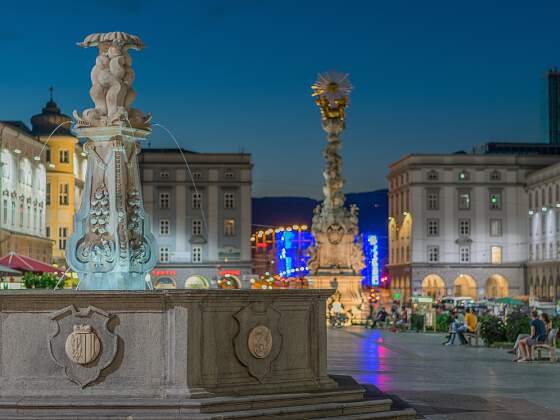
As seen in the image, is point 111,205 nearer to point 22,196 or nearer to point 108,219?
point 108,219

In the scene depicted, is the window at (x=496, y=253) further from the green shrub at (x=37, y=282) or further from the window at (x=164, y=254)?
the green shrub at (x=37, y=282)

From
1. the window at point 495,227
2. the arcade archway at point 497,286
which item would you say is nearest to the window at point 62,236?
the arcade archway at point 497,286

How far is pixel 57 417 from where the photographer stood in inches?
543

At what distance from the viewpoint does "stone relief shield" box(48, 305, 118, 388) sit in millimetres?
14391

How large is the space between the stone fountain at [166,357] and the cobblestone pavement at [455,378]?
6.02 feet

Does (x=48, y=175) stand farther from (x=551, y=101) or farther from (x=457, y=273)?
(x=551, y=101)

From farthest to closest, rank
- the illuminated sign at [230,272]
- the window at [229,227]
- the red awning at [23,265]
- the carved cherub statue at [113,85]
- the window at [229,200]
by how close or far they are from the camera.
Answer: the window at [229,200] < the window at [229,227] < the illuminated sign at [230,272] < the red awning at [23,265] < the carved cherub statue at [113,85]

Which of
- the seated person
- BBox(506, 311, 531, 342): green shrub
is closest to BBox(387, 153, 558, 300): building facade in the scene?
BBox(506, 311, 531, 342): green shrub

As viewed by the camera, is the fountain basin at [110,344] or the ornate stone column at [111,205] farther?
the ornate stone column at [111,205]

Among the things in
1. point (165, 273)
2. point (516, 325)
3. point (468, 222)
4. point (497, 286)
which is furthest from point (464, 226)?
point (516, 325)

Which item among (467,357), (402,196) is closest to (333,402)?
(467,357)

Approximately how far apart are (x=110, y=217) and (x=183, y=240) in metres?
100

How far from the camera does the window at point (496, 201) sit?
121 m

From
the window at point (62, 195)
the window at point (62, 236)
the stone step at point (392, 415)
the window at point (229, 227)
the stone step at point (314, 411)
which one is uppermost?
the window at point (62, 195)
